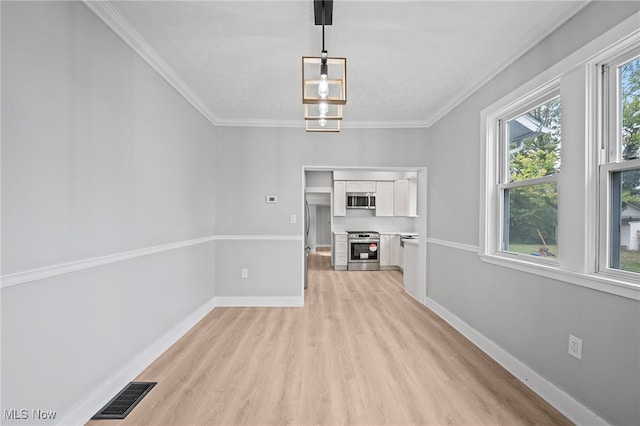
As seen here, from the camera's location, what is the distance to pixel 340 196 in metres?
7.29

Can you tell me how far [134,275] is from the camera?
221 centimetres

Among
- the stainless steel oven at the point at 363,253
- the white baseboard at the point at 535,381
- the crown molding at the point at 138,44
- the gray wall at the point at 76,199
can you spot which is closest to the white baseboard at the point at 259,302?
the gray wall at the point at 76,199

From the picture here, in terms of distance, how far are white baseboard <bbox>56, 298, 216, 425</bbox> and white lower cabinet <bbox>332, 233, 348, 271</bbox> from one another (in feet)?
13.8

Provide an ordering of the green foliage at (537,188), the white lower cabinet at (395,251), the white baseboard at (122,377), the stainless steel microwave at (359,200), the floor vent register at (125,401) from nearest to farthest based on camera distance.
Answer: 1. the white baseboard at (122,377)
2. the floor vent register at (125,401)
3. the green foliage at (537,188)
4. the white lower cabinet at (395,251)
5. the stainless steel microwave at (359,200)

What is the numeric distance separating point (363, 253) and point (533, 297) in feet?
15.9

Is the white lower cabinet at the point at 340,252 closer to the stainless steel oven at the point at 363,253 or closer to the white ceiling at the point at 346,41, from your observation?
the stainless steel oven at the point at 363,253

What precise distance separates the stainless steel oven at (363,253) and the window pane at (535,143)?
4.49 m

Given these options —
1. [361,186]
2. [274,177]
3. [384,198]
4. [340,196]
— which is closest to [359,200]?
[361,186]

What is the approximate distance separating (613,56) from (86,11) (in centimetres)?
307

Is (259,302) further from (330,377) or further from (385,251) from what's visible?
(385,251)

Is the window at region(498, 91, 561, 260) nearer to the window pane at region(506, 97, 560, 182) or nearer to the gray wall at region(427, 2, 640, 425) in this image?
the window pane at region(506, 97, 560, 182)

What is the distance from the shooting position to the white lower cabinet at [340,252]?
7035 mm

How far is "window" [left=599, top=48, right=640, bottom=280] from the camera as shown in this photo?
1.56 meters

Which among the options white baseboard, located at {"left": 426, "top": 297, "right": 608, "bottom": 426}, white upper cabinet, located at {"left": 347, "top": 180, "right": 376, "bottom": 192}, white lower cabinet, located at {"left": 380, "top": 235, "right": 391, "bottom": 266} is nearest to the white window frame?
white baseboard, located at {"left": 426, "top": 297, "right": 608, "bottom": 426}
